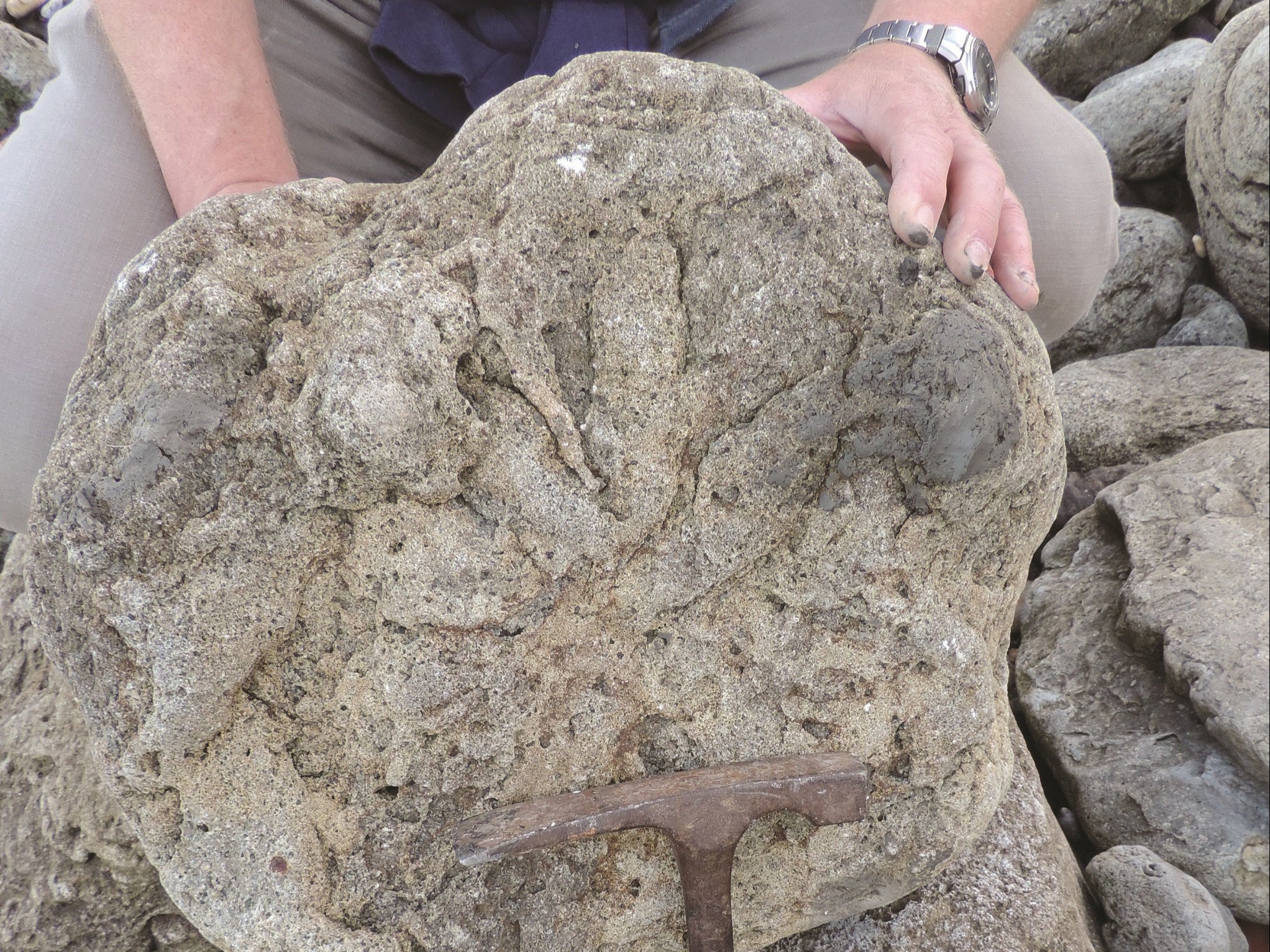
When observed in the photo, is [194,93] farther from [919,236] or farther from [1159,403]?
[1159,403]

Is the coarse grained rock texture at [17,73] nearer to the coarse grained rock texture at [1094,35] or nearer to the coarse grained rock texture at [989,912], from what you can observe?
the coarse grained rock texture at [989,912]

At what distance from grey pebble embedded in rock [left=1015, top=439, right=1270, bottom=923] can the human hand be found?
1.07m

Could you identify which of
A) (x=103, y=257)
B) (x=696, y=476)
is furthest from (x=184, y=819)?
(x=103, y=257)

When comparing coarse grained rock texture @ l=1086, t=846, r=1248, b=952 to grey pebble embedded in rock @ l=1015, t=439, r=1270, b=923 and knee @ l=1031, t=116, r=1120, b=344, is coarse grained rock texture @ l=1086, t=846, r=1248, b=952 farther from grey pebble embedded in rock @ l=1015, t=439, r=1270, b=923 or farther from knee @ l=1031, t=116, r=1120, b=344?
knee @ l=1031, t=116, r=1120, b=344

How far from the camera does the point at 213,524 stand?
3.47ft

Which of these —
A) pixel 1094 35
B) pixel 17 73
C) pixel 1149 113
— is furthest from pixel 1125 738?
pixel 17 73

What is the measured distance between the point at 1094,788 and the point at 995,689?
2.79ft

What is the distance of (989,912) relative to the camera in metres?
1.51

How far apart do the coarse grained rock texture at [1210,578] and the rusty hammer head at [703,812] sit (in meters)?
1.10

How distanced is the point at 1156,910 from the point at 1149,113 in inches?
121

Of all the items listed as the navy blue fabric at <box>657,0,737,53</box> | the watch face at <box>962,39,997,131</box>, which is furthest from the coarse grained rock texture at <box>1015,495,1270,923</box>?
the navy blue fabric at <box>657,0,737,53</box>

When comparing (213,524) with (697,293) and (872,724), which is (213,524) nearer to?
(697,293)

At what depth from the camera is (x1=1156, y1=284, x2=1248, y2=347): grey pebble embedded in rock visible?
3.12 m

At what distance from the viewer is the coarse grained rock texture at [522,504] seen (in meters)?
1.07
